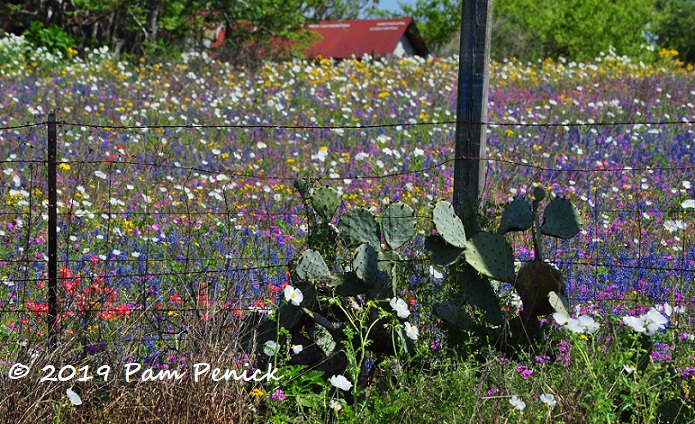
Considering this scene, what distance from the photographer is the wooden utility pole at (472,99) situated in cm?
540

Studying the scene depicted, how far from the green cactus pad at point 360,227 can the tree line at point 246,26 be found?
16.0 meters

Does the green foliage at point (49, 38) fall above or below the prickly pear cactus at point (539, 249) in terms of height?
below

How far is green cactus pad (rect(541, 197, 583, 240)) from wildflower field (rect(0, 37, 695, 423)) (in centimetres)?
24

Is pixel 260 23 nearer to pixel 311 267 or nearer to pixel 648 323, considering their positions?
pixel 311 267

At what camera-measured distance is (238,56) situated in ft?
72.6

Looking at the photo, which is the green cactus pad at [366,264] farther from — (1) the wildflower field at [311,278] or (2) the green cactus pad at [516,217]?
(2) the green cactus pad at [516,217]

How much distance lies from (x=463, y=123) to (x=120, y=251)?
277cm

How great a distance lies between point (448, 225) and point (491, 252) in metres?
0.28

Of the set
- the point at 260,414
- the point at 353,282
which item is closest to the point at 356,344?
the point at 353,282

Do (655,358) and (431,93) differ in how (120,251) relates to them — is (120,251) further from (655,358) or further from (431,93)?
(431,93)

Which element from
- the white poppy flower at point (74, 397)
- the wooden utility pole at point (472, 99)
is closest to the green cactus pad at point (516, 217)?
the wooden utility pole at point (472, 99)

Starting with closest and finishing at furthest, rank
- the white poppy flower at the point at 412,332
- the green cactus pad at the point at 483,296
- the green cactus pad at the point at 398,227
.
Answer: the white poppy flower at the point at 412,332
the green cactus pad at the point at 483,296
the green cactus pad at the point at 398,227

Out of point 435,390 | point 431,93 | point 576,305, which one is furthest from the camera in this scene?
point 431,93

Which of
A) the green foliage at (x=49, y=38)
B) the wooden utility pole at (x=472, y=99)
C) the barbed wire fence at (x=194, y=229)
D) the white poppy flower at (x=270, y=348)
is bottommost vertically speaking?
the green foliage at (x=49, y=38)
